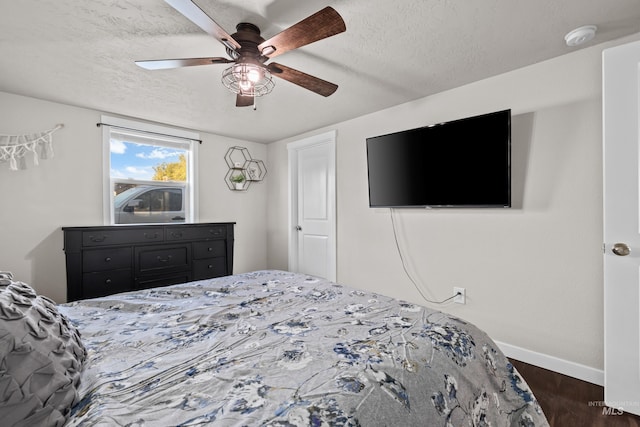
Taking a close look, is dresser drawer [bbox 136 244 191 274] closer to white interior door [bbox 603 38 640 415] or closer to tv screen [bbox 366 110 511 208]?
tv screen [bbox 366 110 511 208]

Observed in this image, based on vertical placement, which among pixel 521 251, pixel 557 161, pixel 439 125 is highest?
pixel 439 125

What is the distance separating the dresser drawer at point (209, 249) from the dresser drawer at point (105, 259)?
681mm

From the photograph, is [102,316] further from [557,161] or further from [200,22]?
[557,161]

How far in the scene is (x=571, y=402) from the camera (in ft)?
5.94

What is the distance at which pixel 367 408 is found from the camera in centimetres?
79

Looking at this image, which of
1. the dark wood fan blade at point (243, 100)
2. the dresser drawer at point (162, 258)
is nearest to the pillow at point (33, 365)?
the dark wood fan blade at point (243, 100)

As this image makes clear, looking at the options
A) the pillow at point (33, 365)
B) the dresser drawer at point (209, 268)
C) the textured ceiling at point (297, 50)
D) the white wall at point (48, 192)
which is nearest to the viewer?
the pillow at point (33, 365)

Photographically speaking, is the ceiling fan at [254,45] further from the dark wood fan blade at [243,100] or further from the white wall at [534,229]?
the white wall at [534,229]

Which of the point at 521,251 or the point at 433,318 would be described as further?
the point at 521,251

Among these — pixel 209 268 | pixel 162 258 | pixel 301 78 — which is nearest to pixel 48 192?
pixel 162 258

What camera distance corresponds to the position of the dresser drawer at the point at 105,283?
2.72 meters

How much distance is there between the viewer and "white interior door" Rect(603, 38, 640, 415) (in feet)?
5.41

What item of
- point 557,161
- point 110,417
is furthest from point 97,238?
point 557,161

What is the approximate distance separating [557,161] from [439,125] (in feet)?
2.92
